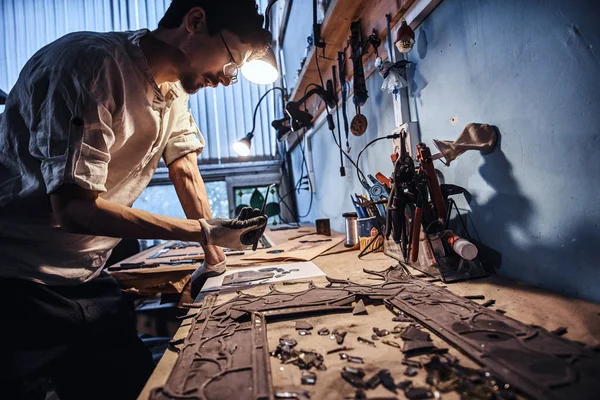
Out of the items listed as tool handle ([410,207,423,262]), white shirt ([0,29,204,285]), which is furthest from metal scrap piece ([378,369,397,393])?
white shirt ([0,29,204,285])

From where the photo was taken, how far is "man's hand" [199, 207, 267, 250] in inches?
34.3

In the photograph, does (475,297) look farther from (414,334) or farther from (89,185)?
(89,185)

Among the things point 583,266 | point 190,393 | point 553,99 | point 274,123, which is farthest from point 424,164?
point 274,123

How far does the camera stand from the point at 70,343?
2.86 feet

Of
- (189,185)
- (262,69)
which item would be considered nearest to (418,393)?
(189,185)

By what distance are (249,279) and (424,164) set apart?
0.67m

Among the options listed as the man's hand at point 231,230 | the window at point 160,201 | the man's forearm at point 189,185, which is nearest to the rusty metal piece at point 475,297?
the man's hand at point 231,230

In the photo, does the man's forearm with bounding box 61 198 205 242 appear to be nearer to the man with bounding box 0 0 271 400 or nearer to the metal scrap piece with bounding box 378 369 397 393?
the man with bounding box 0 0 271 400

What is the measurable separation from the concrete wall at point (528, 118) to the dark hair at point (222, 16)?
0.61 meters

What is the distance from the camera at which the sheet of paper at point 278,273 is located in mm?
958

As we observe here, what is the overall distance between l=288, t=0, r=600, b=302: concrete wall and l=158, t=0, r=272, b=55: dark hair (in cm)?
61

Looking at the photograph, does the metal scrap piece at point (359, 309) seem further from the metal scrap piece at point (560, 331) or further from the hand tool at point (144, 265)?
the hand tool at point (144, 265)

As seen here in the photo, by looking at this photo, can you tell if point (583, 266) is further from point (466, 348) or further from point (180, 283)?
point (180, 283)

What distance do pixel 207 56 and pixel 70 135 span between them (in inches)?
18.5
